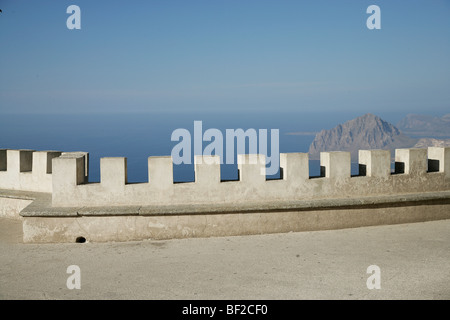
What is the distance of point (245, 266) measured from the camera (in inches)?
226

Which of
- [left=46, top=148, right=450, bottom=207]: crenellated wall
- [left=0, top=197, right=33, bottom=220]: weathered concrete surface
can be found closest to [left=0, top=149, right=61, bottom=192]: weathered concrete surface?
[left=0, top=197, right=33, bottom=220]: weathered concrete surface

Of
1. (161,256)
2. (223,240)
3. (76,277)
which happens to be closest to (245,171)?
(223,240)

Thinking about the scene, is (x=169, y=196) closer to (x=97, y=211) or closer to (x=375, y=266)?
(x=97, y=211)

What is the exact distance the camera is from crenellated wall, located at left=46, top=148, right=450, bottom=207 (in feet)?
23.5

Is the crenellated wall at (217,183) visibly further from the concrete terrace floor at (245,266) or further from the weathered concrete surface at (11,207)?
the weathered concrete surface at (11,207)

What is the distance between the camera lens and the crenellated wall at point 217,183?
7.15m

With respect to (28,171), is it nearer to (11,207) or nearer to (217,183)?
(11,207)

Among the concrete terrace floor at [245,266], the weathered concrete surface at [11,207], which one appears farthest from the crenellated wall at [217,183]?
the weathered concrete surface at [11,207]

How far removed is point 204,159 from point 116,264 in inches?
83.2

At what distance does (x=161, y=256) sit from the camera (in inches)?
247

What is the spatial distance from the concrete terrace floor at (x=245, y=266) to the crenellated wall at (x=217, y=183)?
2.08 ft

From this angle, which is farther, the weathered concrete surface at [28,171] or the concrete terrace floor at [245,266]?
the weathered concrete surface at [28,171]

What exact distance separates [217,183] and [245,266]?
1827mm

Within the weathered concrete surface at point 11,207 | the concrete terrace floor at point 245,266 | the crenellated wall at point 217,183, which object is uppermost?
the crenellated wall at point 217,183
